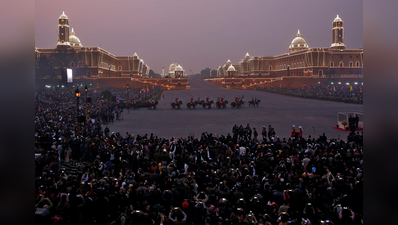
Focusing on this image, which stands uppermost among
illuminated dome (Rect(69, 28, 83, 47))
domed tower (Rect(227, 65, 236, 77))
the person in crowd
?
illuminated dome (Rect(69, 28, 83, 47))

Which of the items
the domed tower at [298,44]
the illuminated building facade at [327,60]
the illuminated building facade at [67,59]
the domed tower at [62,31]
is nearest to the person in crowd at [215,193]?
the illuminated building facade at [67,59]

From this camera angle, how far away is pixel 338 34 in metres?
95.2

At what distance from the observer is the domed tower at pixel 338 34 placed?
3726 inches

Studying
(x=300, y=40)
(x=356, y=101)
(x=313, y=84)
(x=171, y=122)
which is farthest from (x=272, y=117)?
(x=300, y=40)

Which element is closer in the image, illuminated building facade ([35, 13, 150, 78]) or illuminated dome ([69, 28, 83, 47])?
illuminated building facade ([35, 13, 150, 78])

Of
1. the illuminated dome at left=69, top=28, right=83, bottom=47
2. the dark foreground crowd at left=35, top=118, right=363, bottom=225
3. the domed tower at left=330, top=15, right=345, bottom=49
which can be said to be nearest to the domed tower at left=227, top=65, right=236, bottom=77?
the domed tower at left=330, top=15, right=345, bottom=49

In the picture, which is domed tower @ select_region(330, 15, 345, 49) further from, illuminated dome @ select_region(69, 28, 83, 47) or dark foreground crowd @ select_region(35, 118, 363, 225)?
dark foreground crowd @ select_region(35, 118, 363, 225)

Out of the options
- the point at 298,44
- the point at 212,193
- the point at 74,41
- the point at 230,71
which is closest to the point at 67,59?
the point at 74,41

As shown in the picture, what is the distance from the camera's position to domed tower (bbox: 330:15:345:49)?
94.7 meters

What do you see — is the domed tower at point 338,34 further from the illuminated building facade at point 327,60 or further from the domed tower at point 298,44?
the domed tower at point 298,44

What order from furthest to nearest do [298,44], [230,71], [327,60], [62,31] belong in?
1. [298,44]
2. [230,71]
3. [62,31]
4. [327,60]

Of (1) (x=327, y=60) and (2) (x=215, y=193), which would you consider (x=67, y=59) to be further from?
(2) (x=215, y=193)

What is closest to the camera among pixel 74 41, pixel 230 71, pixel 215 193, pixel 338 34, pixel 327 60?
pixel 215 193

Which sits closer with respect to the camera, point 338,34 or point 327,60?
point 327,60
